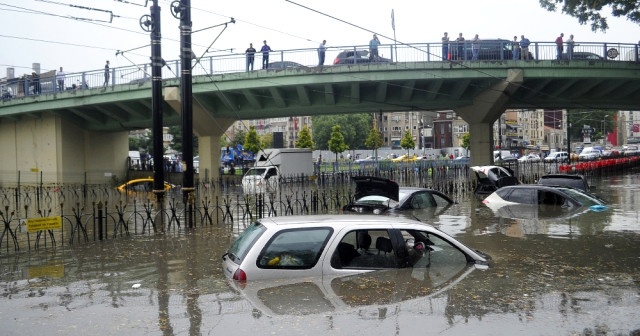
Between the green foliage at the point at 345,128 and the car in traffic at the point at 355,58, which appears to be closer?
the car in traffic at the point at 355,58

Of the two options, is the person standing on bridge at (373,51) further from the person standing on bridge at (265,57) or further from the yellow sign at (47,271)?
the yellow sign at (47,271)

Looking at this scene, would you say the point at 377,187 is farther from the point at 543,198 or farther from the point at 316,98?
the point at 316,98

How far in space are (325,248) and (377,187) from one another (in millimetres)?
8990

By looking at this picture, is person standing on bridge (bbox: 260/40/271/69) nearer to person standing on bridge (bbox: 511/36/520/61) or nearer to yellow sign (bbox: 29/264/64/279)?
person standing on bridge (bbox: 511/36/520/61)

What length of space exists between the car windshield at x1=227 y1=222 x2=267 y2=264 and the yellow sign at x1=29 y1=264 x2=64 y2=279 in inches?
117

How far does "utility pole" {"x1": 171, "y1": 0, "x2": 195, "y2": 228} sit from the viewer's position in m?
15.9

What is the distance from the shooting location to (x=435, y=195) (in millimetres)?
19016

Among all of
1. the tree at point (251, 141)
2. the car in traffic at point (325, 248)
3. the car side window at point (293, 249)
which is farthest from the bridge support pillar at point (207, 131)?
the car side window at point (293, 249)

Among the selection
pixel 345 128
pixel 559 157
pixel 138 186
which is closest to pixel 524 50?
pixel 138 186

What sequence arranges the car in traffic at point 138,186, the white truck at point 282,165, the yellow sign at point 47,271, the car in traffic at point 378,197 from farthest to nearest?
the white truck at point 282,165 < the car in traffic at point 138,186 < the car in traffic at point 378,197 < the yellow sign at point 47,271

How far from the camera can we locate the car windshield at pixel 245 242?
726 cm

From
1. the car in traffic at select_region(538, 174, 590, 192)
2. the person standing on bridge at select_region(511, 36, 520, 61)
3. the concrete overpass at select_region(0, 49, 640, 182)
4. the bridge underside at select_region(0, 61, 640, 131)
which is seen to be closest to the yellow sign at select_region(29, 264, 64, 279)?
the car in traffic at select_region(538, 174, 590, 192)

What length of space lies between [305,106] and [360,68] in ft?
19.7

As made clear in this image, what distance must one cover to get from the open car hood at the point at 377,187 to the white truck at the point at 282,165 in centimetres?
2389
